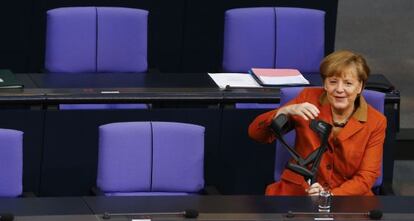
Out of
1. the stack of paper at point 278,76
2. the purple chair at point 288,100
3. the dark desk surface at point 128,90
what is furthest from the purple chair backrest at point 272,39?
the purple chair at point 288,100

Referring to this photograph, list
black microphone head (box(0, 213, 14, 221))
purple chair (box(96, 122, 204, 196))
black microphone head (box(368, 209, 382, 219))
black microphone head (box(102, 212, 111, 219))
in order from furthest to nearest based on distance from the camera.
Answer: purple chair (box(96, 122, 204, 196)) < black microphone head (box(368, 209, 382, 219)) < black microphone head (box(102, 212, 111, 219)) < black microphone head (box(0, 213, 14, 221))

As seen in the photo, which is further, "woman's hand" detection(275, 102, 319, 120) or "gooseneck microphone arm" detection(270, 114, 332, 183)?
"woman's hand" detection(275, 102, 319, 120)

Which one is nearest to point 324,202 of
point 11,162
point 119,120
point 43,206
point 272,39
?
point 43,206

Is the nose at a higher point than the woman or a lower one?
higher

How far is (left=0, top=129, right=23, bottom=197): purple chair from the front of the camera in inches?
255

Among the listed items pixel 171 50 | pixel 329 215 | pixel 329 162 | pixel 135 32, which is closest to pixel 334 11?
pixel 171 50

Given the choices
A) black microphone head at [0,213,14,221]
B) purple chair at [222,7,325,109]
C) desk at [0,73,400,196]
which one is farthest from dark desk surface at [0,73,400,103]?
black microphone head at [0,213,14,221]

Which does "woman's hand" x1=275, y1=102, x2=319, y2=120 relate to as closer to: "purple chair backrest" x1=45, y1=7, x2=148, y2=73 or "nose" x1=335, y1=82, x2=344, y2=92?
"nose" x1=335, y1=82, x2=344, y2=92

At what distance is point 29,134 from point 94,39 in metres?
1.27

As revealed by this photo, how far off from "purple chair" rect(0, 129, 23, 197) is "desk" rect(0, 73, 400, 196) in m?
0.61

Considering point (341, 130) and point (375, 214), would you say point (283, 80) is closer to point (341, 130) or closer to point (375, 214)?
point (341, 130)

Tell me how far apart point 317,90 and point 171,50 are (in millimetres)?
3044

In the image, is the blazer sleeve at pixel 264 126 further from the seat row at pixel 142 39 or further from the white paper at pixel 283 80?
the seat row at pixel 142 39

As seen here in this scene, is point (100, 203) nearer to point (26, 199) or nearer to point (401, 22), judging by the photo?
point (26, 199)
